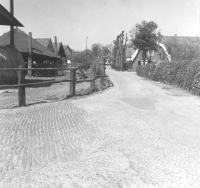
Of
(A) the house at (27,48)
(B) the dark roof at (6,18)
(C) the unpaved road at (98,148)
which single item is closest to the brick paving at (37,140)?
(C) the unpaved road at (98,148)

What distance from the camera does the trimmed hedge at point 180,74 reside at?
12094mm

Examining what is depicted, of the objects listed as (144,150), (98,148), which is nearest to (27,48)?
(98,148)

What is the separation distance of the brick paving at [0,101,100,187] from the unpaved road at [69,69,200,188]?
38 cm

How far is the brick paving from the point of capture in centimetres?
334

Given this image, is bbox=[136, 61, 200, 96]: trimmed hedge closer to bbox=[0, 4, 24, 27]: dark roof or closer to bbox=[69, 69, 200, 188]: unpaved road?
bbox=[69, 69, 200, 188]: unpaved road

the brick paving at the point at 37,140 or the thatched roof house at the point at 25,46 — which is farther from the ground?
the thatched roof house at the point at 25,46

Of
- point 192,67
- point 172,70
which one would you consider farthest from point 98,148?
point 172,70

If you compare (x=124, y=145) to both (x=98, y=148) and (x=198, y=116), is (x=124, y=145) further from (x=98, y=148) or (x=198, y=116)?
(x=198, y=116)

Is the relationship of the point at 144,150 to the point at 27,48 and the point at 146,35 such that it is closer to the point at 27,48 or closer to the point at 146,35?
the point at 27,48

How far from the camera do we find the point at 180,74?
15148mm

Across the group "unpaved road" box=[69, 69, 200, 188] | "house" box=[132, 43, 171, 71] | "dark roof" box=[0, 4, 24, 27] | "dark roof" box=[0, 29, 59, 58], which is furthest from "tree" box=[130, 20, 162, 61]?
"unpaved road" box=[69, 69, 200, 188]

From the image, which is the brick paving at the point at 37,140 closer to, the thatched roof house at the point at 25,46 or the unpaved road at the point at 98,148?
the unpaved road at the point at 98,148

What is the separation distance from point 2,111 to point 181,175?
523cm

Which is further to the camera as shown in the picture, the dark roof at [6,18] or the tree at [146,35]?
the tree at [146,35]
